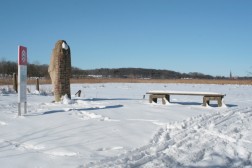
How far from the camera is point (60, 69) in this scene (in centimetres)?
1422

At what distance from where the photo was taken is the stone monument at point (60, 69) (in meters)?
14.2

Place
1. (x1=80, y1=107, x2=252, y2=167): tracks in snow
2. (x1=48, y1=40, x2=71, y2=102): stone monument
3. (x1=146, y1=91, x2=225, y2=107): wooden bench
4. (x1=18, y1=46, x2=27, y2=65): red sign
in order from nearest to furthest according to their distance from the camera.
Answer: (x1=80, y1=107, x2=252, y2=167): tracks in snow → (x1=18, y1=46, x2=27, y2=65): red sign → (x1=48, y1=40, x2=71, y2=102): stone monument → (x1=146, y1=91, x2=225, y2=107): wooden bench

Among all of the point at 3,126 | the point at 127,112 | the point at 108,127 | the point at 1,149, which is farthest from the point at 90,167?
the point at 127,112

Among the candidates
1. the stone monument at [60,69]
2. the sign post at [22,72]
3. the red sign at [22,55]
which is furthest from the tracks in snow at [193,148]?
the stone monument at [60,69]

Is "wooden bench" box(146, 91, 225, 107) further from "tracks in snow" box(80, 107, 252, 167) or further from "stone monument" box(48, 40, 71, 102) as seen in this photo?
"tracks in snow" box(80, 107, 252, 167)

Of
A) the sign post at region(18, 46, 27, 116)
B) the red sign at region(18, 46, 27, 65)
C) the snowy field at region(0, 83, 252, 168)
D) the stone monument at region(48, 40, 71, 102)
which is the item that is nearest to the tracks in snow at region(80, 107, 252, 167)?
the snowy field at region(0, 83, 252, 168)

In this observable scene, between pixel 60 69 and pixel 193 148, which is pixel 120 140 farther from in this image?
pixel 60 69

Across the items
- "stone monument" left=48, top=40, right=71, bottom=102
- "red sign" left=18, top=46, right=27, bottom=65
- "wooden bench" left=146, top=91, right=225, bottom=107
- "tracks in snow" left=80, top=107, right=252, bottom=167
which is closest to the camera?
"tracks in snow" left=80, top=107, right=252, bottom=167

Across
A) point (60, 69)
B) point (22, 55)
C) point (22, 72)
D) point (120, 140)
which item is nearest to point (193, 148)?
point (120, 140)

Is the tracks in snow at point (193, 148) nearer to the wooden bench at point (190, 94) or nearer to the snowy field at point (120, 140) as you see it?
the snowy field at point (120, 140)

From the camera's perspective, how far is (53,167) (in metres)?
5.44

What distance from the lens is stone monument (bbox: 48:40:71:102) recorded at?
46.6 ft

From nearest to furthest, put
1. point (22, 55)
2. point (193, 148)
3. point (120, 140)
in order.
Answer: point (193, 148) → point (120, 140) → point (22, 55)

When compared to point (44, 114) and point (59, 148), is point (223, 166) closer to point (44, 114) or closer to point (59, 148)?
point (59, 148)
